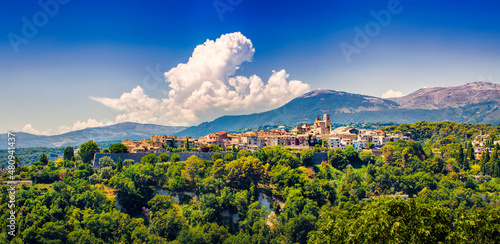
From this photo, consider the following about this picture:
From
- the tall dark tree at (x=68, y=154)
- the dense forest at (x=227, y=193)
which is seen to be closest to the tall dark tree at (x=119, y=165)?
the dense forest at (x=227, y=193)

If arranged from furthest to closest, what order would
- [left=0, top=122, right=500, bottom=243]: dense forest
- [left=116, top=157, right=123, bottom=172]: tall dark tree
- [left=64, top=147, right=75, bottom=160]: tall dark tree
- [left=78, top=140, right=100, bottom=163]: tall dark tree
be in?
[left=64, top=147, right=75, bottom=160]: tall dark tree, [left=78, top=140, right=100, bottom=163]: tall dark tree, [left=116, top=157, right=123, bottom=172]: tall dark tree, [left=0, top=122, right=500, bottom=243]: dense forest

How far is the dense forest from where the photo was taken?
2908 centimetres

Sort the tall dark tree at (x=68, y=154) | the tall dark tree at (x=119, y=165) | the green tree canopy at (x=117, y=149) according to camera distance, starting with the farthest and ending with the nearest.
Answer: the green tree canopy at (x=117, y=149) → the tall dark tree at (x=68, y=154) → the tall dark tree at (x=119, y=165)

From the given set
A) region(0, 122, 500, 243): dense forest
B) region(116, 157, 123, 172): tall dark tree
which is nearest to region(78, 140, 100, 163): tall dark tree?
region(0, 122, 500, 243): dense forest

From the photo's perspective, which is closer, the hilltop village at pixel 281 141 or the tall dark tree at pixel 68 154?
the tall dark tree at pixel 68 154

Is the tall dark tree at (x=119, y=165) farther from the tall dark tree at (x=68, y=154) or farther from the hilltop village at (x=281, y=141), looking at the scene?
the hilltop village at (x=281, y=141)

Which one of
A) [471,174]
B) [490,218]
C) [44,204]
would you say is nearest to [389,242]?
[490,218]

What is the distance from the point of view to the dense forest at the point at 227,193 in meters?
29.1

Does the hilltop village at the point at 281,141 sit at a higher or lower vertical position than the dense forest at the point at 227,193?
higher

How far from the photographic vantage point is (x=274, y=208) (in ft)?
116

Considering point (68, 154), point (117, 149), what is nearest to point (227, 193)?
point (117, 149)

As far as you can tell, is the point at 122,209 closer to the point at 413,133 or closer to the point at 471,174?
the point at 471,174

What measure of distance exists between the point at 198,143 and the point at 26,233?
99.0 feet

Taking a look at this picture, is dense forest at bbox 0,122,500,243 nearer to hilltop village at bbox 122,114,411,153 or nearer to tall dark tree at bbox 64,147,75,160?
tall dark tree at bbox 64,147,75,160
